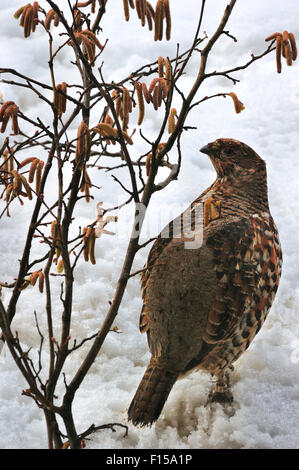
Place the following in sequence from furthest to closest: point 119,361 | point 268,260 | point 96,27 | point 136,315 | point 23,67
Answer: point 23,67 → point 136,315 → point 119,361 → point 268,260 → point 96,27

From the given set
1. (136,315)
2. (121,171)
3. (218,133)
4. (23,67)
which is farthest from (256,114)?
(136,315)

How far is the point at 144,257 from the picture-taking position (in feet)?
10.6

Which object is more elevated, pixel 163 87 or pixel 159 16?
pixel 159 16

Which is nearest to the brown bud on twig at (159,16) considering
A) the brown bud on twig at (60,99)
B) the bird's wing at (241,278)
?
the brown bud on twig at (60,99)

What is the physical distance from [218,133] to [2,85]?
1.63 meters

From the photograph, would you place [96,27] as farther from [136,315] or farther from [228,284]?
[136,315]

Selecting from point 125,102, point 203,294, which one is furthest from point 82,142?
point 203,294

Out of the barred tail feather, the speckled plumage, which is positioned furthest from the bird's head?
the barred tail feather

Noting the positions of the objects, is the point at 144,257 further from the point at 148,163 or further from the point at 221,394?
the point at 148,163

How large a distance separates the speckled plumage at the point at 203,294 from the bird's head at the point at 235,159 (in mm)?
167

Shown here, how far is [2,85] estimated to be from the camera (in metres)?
4.30

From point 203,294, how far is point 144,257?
1.28 meters

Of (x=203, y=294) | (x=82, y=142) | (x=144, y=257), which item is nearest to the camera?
(x=82, y=142)

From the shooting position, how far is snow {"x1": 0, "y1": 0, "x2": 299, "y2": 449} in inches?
88.0
